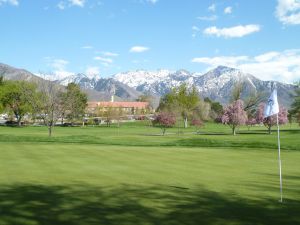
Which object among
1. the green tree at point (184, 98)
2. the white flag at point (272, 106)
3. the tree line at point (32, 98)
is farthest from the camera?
the green tree at point (184, 98)

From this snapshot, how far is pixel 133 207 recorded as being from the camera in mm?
10547

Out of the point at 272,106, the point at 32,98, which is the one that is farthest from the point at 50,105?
the point at 272,106

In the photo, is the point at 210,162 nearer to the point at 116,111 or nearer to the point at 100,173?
the point at 100,173

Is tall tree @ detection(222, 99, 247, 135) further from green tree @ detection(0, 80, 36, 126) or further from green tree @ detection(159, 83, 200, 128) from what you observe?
green tree @ detection(0, 80, 36, 126)

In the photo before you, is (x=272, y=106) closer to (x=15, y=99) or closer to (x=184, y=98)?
(x=15, y=99)

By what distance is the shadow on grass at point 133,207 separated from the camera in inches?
367

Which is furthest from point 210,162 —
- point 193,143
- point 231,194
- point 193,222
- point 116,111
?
point 116,111

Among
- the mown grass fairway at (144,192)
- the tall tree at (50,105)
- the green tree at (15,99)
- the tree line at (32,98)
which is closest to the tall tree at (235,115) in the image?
the tree line at (32,98)

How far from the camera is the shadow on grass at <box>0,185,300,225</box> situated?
9331mm

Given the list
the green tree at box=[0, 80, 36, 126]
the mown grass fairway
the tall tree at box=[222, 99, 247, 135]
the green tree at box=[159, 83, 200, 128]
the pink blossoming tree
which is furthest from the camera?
the green tree at box=[159, 83, 200, 128]

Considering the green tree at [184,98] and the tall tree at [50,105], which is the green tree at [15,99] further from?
the green tree at [184,98]

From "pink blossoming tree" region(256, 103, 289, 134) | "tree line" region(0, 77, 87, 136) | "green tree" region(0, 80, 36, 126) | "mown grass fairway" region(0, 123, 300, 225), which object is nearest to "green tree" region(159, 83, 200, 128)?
"tree line" region(0, 77, 87, 136)

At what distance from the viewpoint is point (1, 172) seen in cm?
1648

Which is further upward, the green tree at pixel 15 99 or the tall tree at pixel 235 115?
the green tree at pixel 15 99
